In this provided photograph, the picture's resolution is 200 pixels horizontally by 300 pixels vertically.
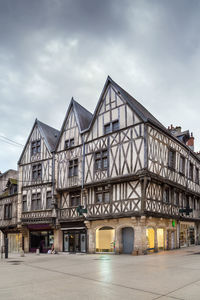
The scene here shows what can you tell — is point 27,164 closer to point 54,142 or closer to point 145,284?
point 54,142

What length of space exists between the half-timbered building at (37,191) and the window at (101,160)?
14.9ft

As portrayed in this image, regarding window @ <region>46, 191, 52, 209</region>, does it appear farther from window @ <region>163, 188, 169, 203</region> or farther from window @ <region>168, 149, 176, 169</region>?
window @ <region>168, 149, 176, 169</region>

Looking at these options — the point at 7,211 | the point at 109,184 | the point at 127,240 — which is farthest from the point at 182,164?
the point at 7,211

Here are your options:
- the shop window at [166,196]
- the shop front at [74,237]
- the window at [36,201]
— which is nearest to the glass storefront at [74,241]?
the shop front at [74,237]

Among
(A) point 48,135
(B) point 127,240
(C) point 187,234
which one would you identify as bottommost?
(C) point 187,234

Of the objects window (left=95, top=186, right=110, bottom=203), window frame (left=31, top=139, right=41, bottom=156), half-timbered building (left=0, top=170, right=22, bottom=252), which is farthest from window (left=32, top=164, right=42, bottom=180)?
window (left=95, top=186, right=110, bottom=203)

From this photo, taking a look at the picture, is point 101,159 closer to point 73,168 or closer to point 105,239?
point 73,168

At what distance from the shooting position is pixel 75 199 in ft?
63.7

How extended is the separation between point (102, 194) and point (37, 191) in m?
6.65

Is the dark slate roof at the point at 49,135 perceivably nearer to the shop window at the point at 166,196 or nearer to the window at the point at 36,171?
the window at the point at 36,171

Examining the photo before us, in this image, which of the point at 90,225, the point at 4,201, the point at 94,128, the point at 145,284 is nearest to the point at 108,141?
the point at 94,128

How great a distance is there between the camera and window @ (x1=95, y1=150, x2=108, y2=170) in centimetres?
1760

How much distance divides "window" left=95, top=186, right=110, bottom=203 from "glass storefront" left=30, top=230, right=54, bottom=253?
5.66 meters

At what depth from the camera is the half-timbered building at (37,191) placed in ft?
68.4
